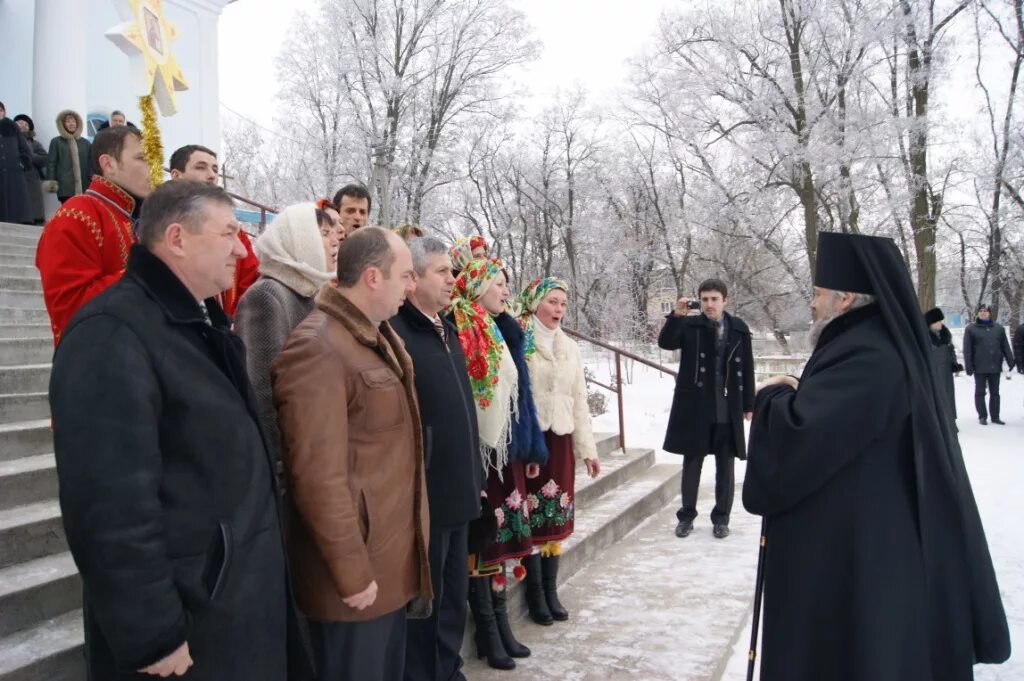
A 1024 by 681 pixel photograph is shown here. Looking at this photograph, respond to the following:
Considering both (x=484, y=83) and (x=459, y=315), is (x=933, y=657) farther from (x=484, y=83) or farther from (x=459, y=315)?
(x=484, y=83)

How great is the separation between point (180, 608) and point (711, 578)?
149 inches

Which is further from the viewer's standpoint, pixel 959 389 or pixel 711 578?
pixel 959 389

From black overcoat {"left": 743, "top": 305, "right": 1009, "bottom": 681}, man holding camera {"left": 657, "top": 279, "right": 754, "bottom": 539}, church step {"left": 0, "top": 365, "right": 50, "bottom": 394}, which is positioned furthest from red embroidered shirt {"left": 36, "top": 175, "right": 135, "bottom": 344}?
man holding camera {"left": 657, "top": 279, "right": 754, "bottom": 539}

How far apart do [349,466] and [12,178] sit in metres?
8.00

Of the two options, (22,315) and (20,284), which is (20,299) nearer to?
(20,284)

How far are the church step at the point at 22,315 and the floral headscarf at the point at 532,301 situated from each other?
3207mm

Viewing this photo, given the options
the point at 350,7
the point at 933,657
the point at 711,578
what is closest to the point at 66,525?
the point at 933,657

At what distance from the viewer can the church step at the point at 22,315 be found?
504 centimetres

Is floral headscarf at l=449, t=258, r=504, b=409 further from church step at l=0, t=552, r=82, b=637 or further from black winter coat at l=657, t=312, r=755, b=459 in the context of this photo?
black winter coat at l=657, t=312, r=755, b=459

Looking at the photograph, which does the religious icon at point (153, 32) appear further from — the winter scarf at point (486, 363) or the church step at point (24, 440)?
the church step at point (24, 440)

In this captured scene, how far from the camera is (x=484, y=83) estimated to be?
71.8ft

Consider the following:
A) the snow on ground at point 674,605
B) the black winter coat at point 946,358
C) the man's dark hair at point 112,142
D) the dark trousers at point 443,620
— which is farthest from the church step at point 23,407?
the black winter coat at point 946,358

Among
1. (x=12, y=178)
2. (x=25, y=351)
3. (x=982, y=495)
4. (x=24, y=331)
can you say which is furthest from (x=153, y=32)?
(x=982, y=495)

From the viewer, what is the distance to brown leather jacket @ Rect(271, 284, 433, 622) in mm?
2035
